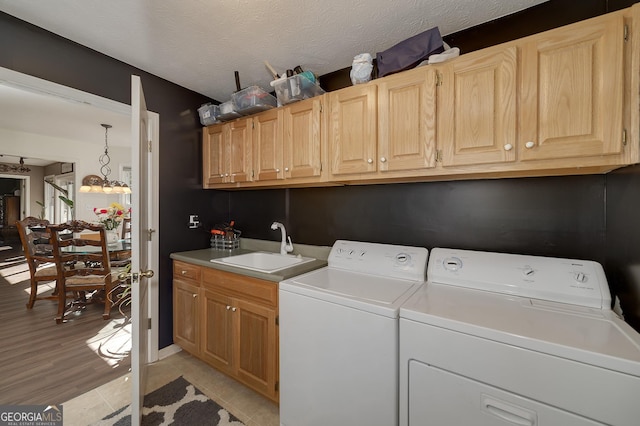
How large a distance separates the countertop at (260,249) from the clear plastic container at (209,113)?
3.81ft

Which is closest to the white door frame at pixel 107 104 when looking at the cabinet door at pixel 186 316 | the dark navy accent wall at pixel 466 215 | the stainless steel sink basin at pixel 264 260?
the cabinet door at pixel 186 316

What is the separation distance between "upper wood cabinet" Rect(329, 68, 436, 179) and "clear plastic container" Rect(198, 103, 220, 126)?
1202 millimetres

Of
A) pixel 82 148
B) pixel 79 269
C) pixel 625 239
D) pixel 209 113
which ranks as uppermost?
pixel 82 148

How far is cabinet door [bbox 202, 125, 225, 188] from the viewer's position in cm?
234

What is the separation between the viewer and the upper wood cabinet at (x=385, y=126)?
1371 millimetres

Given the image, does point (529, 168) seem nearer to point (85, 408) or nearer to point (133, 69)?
point (133, 69)

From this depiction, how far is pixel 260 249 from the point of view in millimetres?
2457

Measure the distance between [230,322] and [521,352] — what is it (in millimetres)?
1637

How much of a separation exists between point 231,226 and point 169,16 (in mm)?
1664

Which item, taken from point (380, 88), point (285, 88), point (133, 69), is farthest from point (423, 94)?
point (133, 69)

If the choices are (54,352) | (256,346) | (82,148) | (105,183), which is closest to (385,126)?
(256,346)

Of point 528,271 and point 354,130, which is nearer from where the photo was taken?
point 528,271

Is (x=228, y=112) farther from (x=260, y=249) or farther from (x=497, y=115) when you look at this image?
(x=497, y=115)

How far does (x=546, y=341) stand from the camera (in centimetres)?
83
